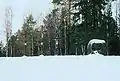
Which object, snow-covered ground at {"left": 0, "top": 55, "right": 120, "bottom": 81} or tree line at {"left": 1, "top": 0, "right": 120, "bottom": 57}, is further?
tree line at {"left": 1, "top": 0, "right": 120, "bottom": 57}

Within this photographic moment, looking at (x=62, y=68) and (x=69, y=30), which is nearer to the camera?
(x=62, y=68)

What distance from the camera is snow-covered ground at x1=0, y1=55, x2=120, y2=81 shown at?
16.8ft

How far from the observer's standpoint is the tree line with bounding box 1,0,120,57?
31.7 meters

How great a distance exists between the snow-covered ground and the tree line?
22.7 m

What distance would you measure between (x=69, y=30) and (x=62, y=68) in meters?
29.6

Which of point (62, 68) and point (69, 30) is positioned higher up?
point (69, 30)

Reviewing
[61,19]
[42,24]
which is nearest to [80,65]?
[61,19]

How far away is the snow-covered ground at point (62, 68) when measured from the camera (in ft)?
16.8

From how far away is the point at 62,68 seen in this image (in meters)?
5.51

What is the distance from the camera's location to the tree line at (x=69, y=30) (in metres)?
31.7

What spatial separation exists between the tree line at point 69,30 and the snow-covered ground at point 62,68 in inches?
892

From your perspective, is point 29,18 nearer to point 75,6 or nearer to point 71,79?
point 75,6

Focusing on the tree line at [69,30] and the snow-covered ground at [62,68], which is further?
the tree line at [69,30]

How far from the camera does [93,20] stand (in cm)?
3216
